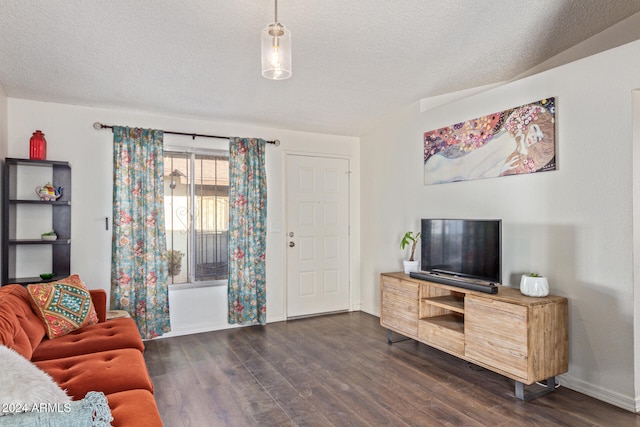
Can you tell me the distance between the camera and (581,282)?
282cm

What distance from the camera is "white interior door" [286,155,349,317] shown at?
4945 mm

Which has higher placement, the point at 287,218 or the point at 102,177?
the point at 102,177

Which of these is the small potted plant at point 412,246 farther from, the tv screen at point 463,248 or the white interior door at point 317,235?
the white interior door at point 317,235

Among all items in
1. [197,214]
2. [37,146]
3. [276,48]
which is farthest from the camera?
[197,214]

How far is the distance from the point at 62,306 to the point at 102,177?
1.59 metres

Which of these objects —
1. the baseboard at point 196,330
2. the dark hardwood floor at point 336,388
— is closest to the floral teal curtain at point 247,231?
the baseboard at point 196,330

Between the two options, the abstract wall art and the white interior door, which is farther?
the white interior door

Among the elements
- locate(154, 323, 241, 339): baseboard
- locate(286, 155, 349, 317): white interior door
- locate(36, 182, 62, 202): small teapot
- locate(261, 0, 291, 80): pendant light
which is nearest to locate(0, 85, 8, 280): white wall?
locate(36, 182, 62, 202): small teapot

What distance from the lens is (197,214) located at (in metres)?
4.42

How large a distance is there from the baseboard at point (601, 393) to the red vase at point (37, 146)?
4869 millimetres

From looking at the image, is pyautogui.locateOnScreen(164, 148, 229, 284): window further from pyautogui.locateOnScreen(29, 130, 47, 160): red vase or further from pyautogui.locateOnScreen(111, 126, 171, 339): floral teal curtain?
pyautogui.locateOnScreen(29, 130, 47, 160): red vase

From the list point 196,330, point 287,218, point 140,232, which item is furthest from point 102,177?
point 287,218

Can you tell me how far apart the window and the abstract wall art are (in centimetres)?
243

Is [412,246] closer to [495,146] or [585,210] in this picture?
[495,146]
